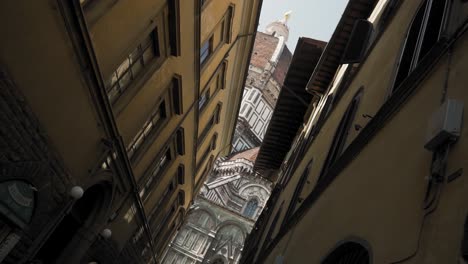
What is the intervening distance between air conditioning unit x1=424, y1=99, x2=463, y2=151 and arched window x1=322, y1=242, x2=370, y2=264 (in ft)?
4.36

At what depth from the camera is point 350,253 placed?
4.49 metres

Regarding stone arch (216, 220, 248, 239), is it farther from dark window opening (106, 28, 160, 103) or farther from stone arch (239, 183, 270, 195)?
dark window opening (106, 28, 160, 103)

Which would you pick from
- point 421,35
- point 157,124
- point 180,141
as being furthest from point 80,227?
point 421,35

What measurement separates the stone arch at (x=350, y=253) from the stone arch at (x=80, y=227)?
699cm

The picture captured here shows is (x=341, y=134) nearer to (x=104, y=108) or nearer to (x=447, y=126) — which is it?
(x=447, y=126)

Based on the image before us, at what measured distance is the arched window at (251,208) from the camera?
167ft

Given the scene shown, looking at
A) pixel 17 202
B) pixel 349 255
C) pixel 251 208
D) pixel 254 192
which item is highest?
pixel 254 192

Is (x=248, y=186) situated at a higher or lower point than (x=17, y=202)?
higher

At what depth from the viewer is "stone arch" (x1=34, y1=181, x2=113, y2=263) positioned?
10156mm

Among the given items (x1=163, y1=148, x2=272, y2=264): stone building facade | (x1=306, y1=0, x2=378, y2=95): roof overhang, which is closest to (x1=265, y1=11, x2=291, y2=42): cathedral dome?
(x1=163, y1=148, x2=272, y2=264): stone building facade

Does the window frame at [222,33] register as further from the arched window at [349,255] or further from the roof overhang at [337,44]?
the arched window at [349,255]

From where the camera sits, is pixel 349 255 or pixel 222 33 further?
pixel 222 33

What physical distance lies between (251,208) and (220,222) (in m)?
6.10

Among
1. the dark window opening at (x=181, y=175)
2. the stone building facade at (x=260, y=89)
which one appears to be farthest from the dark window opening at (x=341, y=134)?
the stone building facade at (x=260, y=89)
